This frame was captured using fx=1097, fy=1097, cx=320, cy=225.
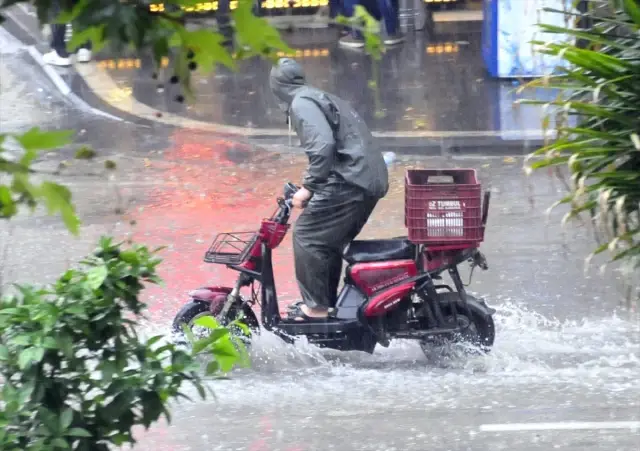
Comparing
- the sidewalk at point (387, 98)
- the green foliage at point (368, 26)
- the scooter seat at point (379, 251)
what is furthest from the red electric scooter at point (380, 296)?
the sidewalk at point (387, 98)

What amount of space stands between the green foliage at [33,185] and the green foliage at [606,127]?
1.92 m

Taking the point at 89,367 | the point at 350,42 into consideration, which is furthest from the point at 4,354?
the point at 350,42

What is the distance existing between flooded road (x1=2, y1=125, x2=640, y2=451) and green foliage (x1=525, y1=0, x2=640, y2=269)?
65 cm

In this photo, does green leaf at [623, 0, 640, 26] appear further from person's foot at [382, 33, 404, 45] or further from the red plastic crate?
person's foot at [382, 33, 404, 45]

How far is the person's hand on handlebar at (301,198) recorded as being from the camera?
20.2 ft

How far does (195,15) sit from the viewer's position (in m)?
2.16

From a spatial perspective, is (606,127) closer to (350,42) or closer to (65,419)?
(65,419)

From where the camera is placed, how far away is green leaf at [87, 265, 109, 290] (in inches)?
125

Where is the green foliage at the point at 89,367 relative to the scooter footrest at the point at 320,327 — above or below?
above

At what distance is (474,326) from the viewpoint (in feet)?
21.0

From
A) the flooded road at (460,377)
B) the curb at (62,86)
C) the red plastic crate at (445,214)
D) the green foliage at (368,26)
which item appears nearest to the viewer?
the green foliage at (368,26)

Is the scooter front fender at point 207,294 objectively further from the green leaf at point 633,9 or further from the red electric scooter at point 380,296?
the green leaf at point 633,9

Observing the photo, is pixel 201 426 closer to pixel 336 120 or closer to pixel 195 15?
pixel 336 120

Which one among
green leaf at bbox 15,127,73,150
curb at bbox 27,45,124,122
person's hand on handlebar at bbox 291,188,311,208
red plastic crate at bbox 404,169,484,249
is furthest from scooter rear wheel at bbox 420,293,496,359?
curb at bbox 27,45,124,122
